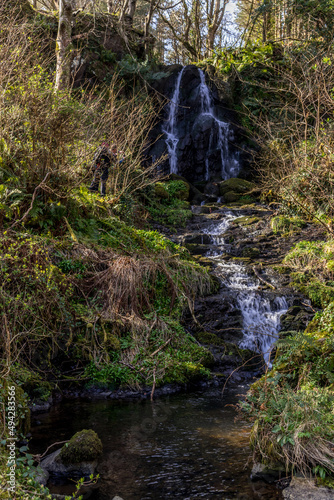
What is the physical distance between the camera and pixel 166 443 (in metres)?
5.34

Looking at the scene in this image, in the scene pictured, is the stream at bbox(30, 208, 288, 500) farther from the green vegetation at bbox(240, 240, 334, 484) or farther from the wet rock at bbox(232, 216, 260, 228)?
the wet rock at bbox(232, 216, 260, 228)

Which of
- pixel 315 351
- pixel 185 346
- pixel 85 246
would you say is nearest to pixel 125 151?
pixel 85 246

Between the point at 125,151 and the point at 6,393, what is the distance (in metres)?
8.73

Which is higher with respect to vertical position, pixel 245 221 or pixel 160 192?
pixel 160 192

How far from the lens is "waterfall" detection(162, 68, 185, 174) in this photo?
21.0m

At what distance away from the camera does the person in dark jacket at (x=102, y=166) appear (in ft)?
37.2

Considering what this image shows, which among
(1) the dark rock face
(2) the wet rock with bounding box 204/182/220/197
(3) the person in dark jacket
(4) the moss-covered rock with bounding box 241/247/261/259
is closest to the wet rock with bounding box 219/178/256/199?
(2) the wet rock with bounding box 204/182/220/197

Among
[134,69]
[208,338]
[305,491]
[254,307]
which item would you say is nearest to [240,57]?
[134,69]

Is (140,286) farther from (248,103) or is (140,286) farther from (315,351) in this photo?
(248,103)

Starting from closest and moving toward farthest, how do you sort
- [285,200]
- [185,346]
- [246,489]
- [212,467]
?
[246,489] < [212,467] < [185,346] < [285,200]

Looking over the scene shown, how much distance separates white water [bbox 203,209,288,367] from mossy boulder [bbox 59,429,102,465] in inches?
186

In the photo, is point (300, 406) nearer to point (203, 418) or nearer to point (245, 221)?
point (203, 418)

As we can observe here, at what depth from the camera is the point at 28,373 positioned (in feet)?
21.3

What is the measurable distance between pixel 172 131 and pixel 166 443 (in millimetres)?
18185
